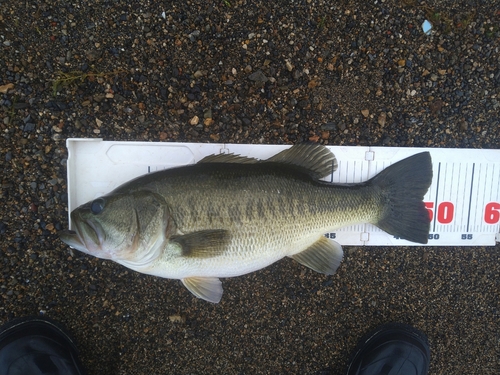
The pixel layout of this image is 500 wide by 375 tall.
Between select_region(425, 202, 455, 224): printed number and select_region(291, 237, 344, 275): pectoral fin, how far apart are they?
2.61 ft

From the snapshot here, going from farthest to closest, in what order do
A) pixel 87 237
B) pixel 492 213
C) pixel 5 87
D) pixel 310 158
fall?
pixel 492 213 < pixel 5 87 < pixel 310 158 < pixel 87 237

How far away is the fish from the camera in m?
1.82

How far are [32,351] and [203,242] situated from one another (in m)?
1.51

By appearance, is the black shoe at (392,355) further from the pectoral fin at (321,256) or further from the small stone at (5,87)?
the small stone at (5,87)

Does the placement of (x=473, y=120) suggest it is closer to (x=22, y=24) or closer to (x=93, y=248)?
(x=93, y=248)

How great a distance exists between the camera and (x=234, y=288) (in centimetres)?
246

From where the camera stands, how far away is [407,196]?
2.20 meters

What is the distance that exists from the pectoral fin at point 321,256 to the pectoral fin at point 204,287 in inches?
20.7

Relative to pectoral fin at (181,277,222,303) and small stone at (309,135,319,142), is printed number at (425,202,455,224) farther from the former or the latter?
pectoral fin at (181,277,222,303)

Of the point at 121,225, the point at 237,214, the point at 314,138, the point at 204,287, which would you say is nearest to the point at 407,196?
the point at 314,138

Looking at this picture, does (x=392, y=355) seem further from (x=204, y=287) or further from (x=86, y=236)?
(x=86, y=236)

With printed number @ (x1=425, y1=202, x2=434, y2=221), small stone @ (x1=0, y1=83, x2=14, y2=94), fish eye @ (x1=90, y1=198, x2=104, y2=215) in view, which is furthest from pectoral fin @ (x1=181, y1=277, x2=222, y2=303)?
small stone @ (x1=0, y1=83, x2=14, y2=94)

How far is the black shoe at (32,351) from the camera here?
227 centimetres

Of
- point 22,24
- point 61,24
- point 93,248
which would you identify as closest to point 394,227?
point 93,248
